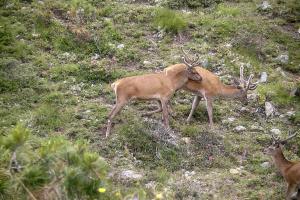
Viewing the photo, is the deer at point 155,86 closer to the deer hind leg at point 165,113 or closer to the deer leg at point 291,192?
the deer hind leg at point 165,113

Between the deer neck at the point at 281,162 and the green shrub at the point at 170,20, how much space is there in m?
5.20

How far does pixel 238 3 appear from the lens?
615 inches

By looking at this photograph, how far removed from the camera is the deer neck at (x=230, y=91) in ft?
37.7

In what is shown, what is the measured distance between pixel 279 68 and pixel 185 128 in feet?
11.4

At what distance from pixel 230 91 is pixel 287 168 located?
273 centimetres

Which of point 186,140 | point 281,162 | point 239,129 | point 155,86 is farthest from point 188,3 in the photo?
point 281,162

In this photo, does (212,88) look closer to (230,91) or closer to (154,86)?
(230,91)

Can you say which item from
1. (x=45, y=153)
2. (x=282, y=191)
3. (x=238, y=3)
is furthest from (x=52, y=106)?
(x=238, y=3)

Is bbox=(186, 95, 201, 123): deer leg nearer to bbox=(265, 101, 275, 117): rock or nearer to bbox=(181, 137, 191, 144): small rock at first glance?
bbox=(181, 137, 191, 144): small rock

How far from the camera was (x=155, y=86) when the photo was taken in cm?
1061

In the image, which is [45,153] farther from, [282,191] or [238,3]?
[238,3]

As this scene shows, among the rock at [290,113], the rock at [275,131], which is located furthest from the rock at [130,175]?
the rock at [290,113]

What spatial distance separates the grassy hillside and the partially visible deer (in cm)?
25

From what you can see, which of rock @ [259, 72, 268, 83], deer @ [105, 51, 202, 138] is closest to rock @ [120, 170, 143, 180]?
deer @ [105, 51, 202, 138]
